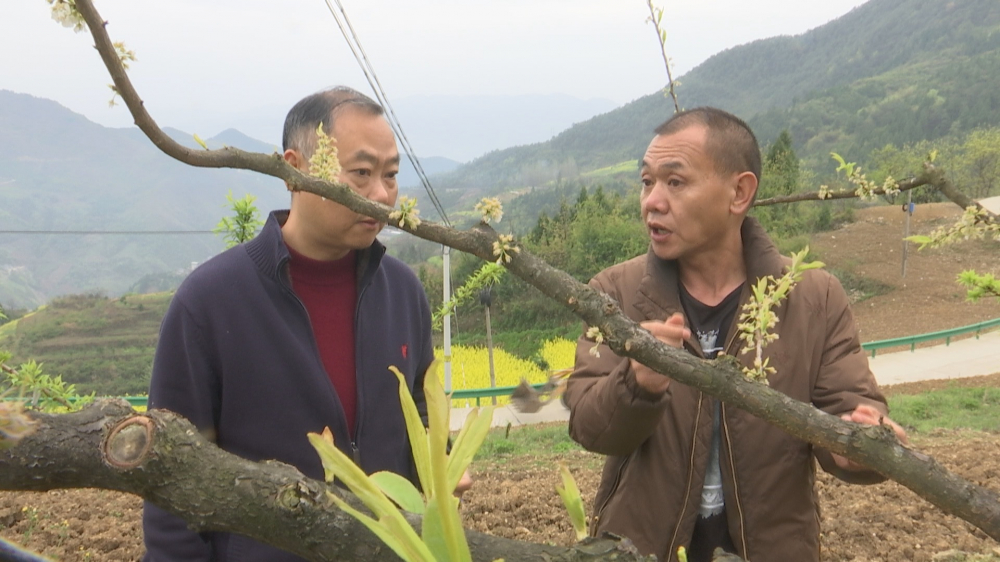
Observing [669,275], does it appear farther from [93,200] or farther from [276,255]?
[93,200]

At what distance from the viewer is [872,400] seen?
6.22 feet

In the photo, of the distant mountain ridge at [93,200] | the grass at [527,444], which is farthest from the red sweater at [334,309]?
the distant mountain ridge at [93,200]

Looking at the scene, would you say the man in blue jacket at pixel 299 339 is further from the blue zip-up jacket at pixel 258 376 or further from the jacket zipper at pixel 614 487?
the jacket zipper at pixel 614 487

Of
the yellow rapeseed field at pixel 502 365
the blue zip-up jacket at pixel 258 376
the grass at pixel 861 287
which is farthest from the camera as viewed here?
the grass at pixel 861 287

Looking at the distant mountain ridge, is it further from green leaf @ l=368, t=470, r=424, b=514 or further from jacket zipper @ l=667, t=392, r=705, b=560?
green leaf @ l=368, t=470, r=424, b=514

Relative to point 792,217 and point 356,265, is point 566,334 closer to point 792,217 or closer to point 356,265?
point 792,217

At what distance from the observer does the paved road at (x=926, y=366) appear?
1152 centimetres

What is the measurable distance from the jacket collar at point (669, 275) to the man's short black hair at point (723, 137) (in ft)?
0.85

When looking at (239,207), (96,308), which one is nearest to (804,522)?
(239,207)

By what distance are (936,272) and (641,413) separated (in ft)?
81.0

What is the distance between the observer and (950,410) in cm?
889

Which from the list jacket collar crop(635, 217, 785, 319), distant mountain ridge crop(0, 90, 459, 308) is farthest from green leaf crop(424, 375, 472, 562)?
distant mountain ridge crop(0, 90, 459, 308)

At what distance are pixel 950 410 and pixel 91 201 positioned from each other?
5996cm

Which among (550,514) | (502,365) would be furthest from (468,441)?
(502,365)
